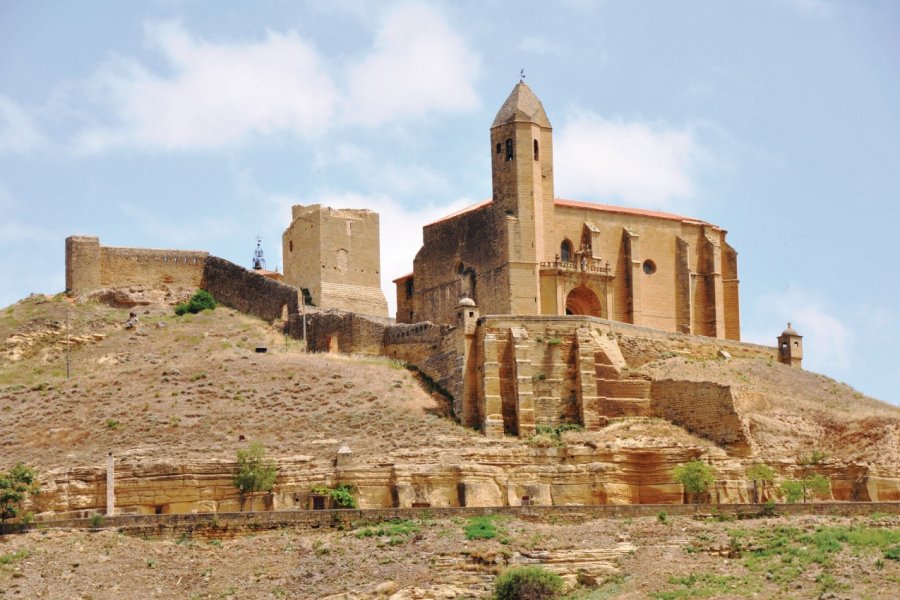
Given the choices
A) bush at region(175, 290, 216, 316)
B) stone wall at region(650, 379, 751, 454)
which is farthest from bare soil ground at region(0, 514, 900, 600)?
bush at region(175, 290, 216, 316)

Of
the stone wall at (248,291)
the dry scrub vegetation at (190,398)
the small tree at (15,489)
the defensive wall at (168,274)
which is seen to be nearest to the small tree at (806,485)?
the dry scrub vegetation at (190,398)

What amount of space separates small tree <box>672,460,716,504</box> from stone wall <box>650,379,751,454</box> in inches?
105

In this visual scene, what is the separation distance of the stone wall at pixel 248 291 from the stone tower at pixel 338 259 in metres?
1.91

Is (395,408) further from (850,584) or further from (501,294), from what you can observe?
(850,584)

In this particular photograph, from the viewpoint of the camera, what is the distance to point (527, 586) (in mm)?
41531

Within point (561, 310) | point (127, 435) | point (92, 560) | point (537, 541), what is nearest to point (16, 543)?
point (92, 560)

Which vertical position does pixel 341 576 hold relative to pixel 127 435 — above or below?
below

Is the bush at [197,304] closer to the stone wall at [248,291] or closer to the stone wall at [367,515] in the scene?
the stone wall at [248,291]

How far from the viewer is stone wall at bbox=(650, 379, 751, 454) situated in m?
55.4

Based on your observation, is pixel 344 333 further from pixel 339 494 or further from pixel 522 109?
pixel 339 494

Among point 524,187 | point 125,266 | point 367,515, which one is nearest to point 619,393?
point 524,187

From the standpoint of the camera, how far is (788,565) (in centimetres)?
4228

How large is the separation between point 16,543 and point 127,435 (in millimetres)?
8336

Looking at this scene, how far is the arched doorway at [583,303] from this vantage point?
6488 cm
